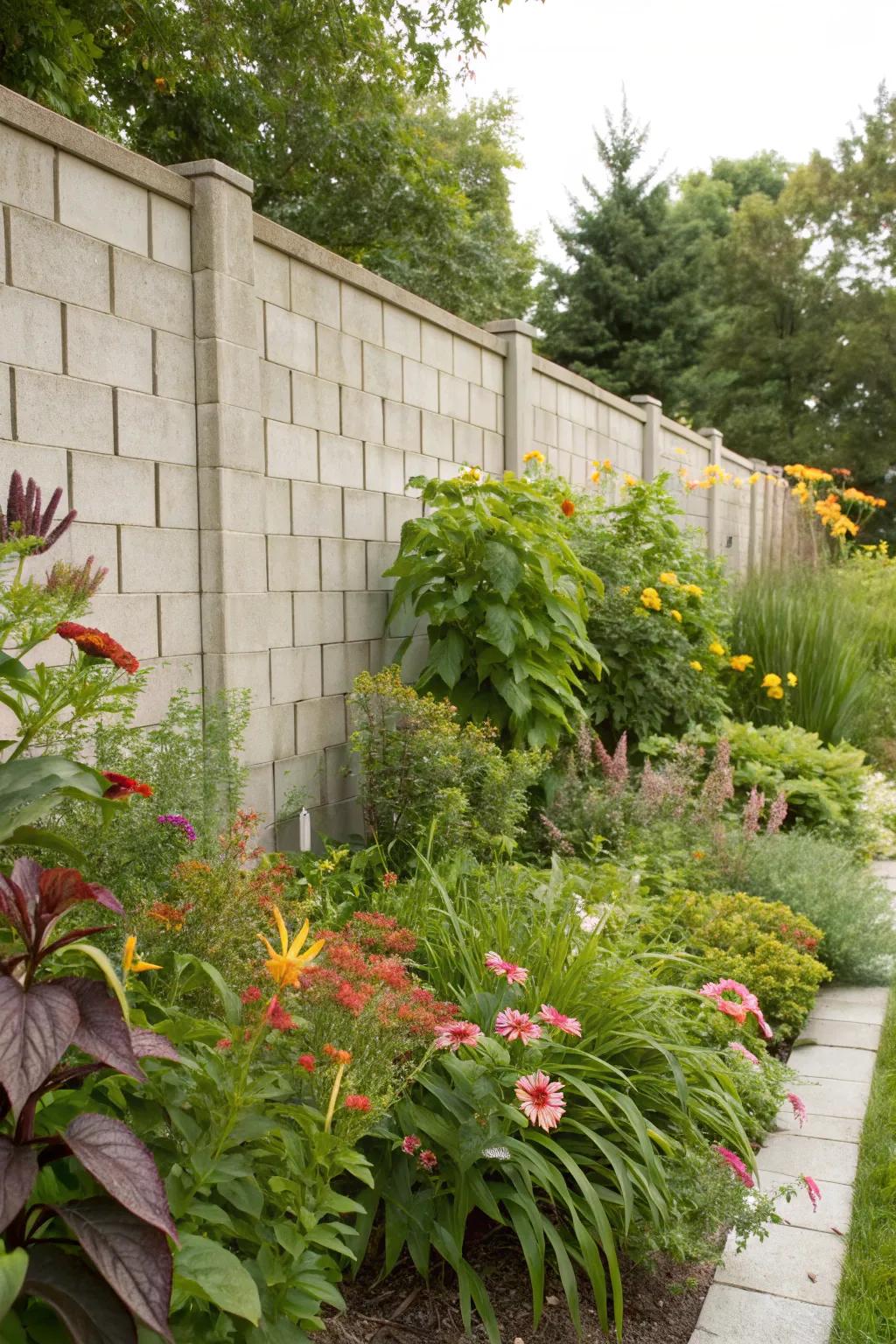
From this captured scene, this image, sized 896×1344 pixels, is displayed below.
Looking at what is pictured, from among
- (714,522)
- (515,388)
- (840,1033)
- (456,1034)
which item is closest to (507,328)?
(515,388)

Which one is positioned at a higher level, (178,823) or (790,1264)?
(178,823)

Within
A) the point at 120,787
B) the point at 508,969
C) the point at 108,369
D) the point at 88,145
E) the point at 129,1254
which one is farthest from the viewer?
the point at 108,369

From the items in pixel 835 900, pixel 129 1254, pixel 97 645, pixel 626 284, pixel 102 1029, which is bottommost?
pixel 835 900

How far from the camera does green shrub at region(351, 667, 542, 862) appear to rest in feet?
12.1

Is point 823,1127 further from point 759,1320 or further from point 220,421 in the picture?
point 220,421

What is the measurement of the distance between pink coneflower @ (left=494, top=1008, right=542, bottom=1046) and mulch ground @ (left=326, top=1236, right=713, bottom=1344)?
469 millimetres

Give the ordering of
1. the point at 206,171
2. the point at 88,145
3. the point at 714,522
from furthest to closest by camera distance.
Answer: the point at 714,522 → the point at 206,171 → the point at 88,145

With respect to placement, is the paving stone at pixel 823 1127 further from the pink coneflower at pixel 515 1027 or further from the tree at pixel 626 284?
the tree at pixel 626 284

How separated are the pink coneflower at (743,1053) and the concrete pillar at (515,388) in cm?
367

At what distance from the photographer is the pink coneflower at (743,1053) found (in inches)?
111

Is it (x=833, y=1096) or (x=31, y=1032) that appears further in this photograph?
(x=833, y=1096)

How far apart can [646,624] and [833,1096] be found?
9.72ft

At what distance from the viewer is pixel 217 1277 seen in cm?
135

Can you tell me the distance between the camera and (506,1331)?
2090mm
